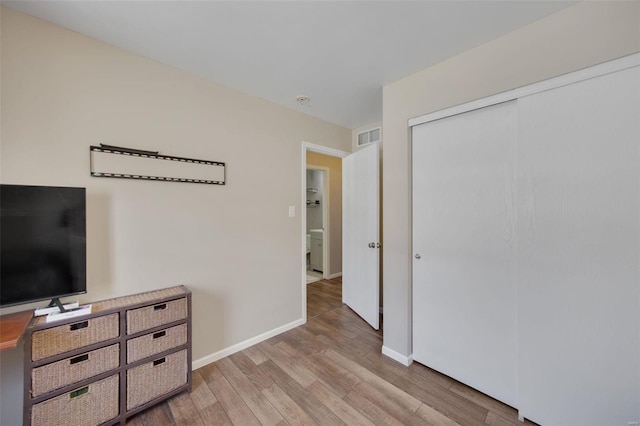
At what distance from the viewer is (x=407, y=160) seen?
6.96ft

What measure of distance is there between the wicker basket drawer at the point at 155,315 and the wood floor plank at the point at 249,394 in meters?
0.68

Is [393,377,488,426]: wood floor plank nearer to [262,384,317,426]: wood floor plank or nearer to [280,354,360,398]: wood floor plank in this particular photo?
[280,354,360,398]: wood floor plank

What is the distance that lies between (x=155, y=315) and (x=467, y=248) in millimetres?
2295

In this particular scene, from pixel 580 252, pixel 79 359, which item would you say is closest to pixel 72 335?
pixel 79 359

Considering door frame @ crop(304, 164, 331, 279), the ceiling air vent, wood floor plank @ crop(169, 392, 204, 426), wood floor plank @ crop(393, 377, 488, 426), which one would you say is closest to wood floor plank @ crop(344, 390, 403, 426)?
wood floor plank @ crop(393, 377, 488, 426)

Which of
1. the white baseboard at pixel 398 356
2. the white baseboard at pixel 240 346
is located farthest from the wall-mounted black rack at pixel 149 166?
the white baseboard at pixel 398 356

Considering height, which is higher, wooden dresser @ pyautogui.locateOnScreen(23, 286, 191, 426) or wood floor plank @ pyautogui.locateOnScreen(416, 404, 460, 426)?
wooden dresser @ pyautogui.locateOnScreen(23, 286, 191, 426)

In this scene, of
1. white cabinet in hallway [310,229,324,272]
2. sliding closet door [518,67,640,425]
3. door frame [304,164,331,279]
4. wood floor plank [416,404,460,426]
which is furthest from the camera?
white cabinet in hallway [310,229,324,272]

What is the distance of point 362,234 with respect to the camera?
299 cm

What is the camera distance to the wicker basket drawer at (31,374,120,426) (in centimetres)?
128

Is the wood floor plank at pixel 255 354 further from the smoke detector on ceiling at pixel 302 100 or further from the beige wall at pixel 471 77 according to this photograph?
the smoke detector on ceiling at pixel 302 100

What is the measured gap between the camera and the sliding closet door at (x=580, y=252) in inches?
49.1

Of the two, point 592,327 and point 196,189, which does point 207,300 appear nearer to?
point 196,189

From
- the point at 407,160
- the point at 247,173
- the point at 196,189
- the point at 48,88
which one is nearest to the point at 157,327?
the point at 196,189
